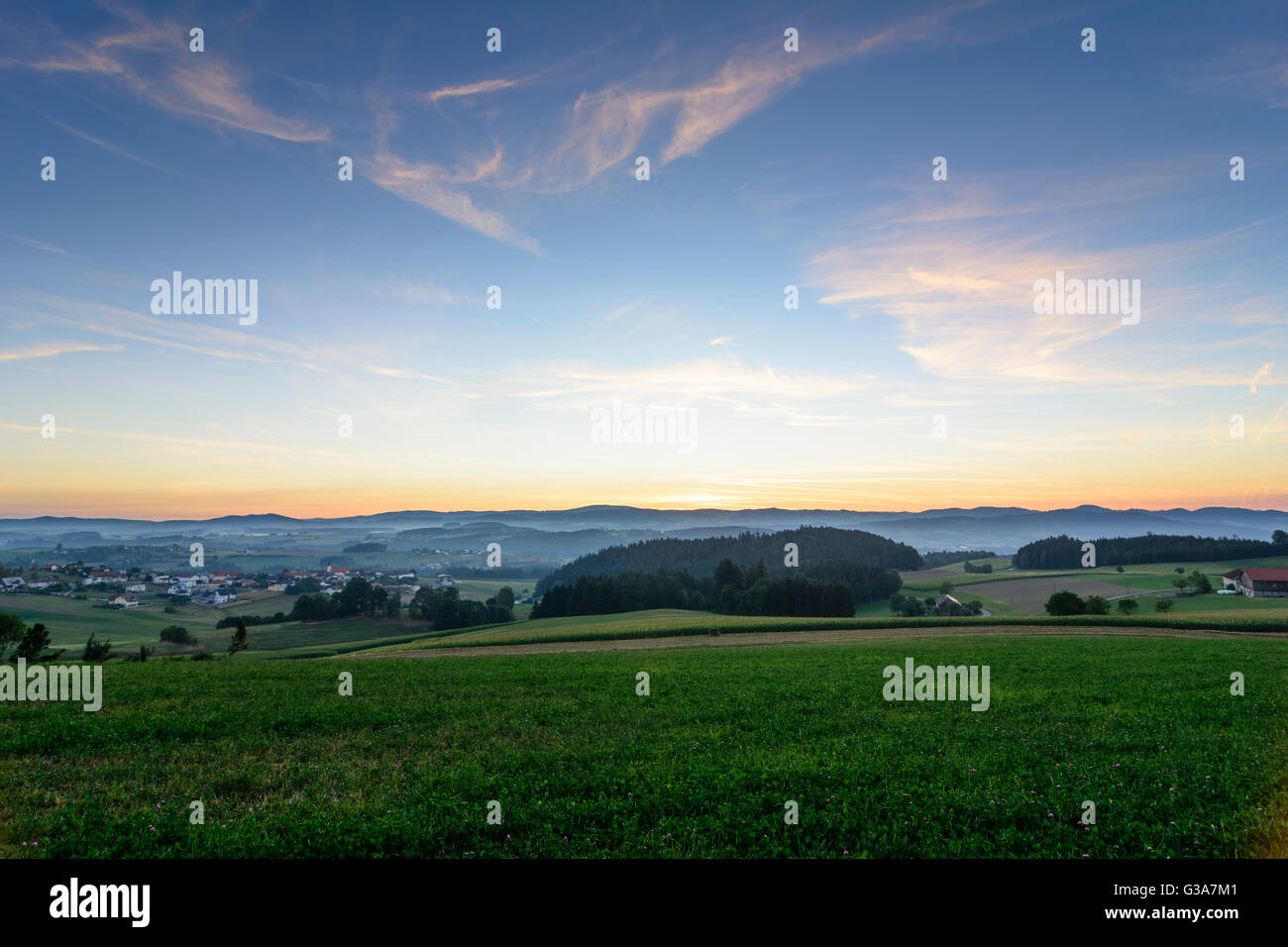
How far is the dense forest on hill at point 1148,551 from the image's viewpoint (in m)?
146

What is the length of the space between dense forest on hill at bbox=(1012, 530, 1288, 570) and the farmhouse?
55387 mm

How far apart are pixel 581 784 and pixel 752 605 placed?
329 ft

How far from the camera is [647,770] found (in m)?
10.4

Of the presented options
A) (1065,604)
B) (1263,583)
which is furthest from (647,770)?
(1263,583)

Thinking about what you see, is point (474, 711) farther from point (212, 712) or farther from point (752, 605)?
point (752, 605)

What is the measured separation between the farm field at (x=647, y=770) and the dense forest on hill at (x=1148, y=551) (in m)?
181

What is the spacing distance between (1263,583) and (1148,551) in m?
73.4

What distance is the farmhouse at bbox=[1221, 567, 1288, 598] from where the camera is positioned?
94.4 metres

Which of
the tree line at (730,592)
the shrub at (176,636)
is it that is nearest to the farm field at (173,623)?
A: the shrub at (176,636)

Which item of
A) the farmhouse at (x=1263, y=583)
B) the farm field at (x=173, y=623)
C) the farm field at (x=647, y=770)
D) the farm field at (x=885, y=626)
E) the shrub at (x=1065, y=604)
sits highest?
the farm field at (x=647, y=770)

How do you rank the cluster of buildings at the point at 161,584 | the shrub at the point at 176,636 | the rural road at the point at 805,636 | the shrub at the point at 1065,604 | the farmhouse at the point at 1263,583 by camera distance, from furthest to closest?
the cluster of buildings at the point at 161,584 < the farmhouse at the point at 1263,583 < the shrub at the point at 176,636 < the shrub at the point at 1065,604 < the rural road at the point at 805,636

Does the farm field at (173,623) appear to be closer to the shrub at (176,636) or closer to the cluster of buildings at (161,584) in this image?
the shrub at (176,636)

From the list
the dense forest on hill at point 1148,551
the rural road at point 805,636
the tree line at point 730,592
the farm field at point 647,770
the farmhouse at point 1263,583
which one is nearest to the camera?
the farm field at point 647,770

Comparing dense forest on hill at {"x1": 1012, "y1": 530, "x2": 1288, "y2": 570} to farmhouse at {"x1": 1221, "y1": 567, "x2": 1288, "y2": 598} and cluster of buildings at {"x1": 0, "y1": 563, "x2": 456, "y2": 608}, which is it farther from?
cluster of buildings at {"x1": 0, "y1": 563, "x2": 456, "y2": 608}
